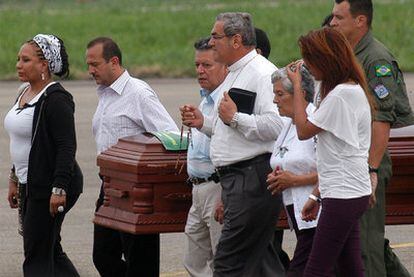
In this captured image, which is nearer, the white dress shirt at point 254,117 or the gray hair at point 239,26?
the white dress shirt at point 254,117

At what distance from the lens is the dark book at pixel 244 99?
7000 millimetres

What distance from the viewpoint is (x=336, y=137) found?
20.5 feet

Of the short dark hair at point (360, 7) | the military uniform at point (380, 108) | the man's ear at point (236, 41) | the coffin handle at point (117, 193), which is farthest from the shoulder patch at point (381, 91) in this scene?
the coffin handle at point (117, 193)

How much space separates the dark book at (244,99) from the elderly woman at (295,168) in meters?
0.31

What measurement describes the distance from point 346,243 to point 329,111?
640mm

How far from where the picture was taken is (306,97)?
6715 millimetres

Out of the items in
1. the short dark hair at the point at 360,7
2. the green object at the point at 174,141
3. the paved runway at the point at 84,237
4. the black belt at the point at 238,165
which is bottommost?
the paved runway at the point at 84,237

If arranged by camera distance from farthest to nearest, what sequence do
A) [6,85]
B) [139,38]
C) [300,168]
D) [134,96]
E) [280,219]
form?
[139,38]
[6,85]
[134,96]
[280,219]
[300,168]

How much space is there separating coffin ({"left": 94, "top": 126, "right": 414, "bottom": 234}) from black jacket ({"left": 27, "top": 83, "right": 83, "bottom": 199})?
246 mm

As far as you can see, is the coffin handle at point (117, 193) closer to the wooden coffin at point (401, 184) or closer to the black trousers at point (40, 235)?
the black trousers at point (40, 235)

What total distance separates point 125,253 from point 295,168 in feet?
6.10

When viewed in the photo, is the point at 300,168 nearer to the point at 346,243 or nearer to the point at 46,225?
the point at 346,243

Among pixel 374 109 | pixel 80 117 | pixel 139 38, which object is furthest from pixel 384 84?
pixel 139 38

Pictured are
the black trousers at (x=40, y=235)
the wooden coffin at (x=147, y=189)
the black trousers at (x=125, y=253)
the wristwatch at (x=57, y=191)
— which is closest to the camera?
the wooden coffin at (x=147, y=189)
